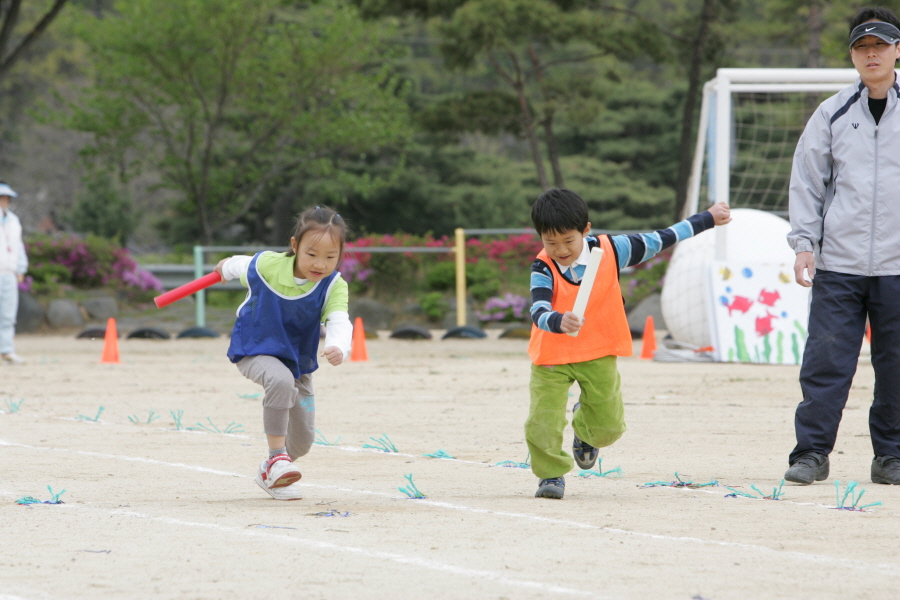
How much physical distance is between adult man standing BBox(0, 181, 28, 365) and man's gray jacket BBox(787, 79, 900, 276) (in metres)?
9.76

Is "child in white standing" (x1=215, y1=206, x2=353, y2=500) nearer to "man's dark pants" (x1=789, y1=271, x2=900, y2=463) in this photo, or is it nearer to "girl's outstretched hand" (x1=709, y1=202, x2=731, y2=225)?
"girl's outstretched hand" (x1=709, y1=202, x2=731, y2=225)

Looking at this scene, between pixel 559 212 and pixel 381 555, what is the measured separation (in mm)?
1684

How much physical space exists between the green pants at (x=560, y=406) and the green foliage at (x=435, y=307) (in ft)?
46.3

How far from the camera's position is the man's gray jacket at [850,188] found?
488 cm

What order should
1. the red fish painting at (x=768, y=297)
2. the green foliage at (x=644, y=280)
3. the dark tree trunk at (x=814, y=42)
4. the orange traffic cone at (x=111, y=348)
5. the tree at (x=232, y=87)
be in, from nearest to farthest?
the red fish painting at (x=768, y=297) → the orange traffic cone at (x=111, y=348) → the green foliage at (x=644, y=280) → the tree at (x=232, y=87) → the dark tree trunk at (x=814, y=42)

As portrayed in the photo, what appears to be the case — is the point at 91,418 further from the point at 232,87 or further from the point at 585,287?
the point at 232,87

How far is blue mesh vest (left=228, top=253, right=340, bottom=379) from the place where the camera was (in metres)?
4.65

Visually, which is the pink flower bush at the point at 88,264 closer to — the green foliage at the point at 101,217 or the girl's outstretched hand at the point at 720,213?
the green foliage at the point at 101,217

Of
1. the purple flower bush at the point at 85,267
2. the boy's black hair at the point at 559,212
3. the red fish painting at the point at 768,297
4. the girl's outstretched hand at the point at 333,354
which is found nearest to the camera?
the girl's outstretched hand at the point at 333,354

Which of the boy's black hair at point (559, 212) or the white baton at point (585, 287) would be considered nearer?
the white baton at point (585, 287)

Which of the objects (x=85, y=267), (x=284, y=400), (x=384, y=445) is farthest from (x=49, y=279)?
(x=284, y=400)

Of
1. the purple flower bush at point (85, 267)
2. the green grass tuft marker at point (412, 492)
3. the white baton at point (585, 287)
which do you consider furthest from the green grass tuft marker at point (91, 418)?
the purple flower bush at point (85, 267)

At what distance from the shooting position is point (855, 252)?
4.89m

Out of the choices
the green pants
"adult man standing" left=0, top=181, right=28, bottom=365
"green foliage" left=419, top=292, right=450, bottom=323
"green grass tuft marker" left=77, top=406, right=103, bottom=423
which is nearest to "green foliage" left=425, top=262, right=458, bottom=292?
"green foliage" left=419, top=292, right=450, bottom=323
